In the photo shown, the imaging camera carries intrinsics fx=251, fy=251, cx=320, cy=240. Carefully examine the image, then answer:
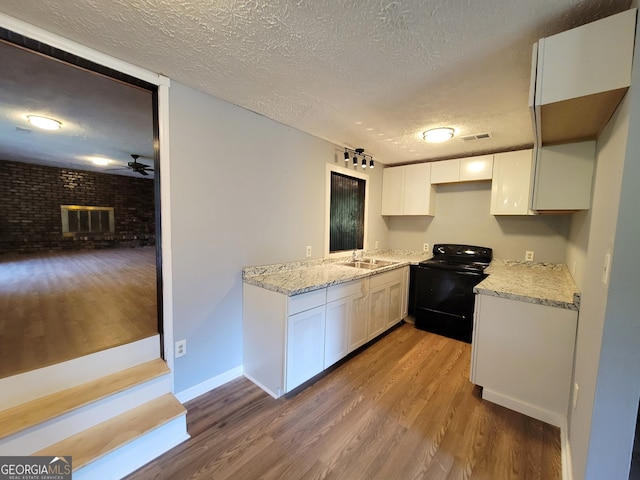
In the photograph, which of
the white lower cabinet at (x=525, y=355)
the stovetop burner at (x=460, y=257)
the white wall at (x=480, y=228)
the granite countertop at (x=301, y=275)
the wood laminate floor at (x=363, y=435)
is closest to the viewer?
the wood laminate floor at (x=363, y=435)

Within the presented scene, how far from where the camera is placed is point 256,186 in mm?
2291

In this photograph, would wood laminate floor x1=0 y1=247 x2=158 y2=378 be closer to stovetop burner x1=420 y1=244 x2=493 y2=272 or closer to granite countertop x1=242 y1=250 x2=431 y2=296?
granite countertop x1=242 y1=250 x2=431 y2=296

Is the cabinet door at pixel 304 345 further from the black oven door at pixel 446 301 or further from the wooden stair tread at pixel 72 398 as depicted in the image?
the black oven door at pixel 446 301

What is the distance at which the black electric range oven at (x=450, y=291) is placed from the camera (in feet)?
9.63

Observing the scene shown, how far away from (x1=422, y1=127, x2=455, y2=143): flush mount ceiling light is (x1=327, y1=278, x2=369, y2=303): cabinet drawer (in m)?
1.62

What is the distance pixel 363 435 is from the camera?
164 centimetres

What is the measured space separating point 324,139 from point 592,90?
2.22 metres

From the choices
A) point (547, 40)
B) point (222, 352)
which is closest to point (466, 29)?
point (547, 40)

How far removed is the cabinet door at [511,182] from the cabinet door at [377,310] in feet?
5.54

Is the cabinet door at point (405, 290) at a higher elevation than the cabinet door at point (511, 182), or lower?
lower

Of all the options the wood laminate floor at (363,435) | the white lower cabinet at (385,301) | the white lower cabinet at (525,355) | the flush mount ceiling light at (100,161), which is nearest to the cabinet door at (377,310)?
the white lower cabinet at (385,301)

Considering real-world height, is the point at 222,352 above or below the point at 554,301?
below

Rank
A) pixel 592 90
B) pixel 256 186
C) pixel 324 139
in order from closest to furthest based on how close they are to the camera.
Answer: pixel 592 90, pixel 256 186, pixel 324 139

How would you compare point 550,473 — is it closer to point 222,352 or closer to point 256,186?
point 222,352
